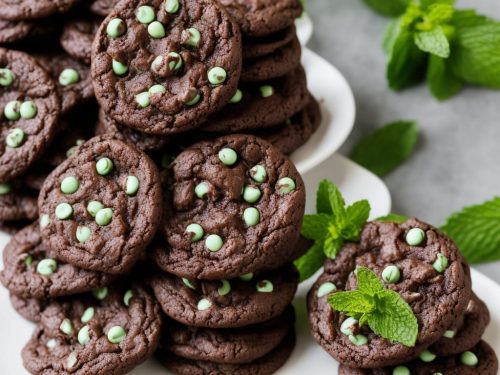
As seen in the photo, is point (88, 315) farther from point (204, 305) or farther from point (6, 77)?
point (6, 77)

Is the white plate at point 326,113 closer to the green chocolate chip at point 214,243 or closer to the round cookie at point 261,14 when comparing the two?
the round cookie at point 261,14

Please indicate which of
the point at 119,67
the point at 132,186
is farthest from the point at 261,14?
the point at 132,186

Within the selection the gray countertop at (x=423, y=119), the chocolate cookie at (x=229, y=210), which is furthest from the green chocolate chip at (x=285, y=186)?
the gray countertop at (x=423, y=119)

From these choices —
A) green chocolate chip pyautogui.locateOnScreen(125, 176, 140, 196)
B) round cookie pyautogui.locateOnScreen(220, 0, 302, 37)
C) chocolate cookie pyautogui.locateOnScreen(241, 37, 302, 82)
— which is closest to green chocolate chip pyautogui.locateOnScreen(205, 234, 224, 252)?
green chocolate chip pyautogui.locateOnScreen(125, 176, 140, 196)

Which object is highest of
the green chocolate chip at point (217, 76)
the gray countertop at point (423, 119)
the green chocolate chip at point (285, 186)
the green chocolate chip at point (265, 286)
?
the green chocolate chip at point (217, 76)

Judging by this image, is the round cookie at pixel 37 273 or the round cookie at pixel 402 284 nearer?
the round cookie at pixel 402 284

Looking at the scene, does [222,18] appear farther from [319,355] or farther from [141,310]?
[319,355]

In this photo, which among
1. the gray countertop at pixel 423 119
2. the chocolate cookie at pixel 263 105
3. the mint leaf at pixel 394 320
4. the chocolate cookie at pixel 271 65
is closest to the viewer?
the mint leaf at pixel 394 320
